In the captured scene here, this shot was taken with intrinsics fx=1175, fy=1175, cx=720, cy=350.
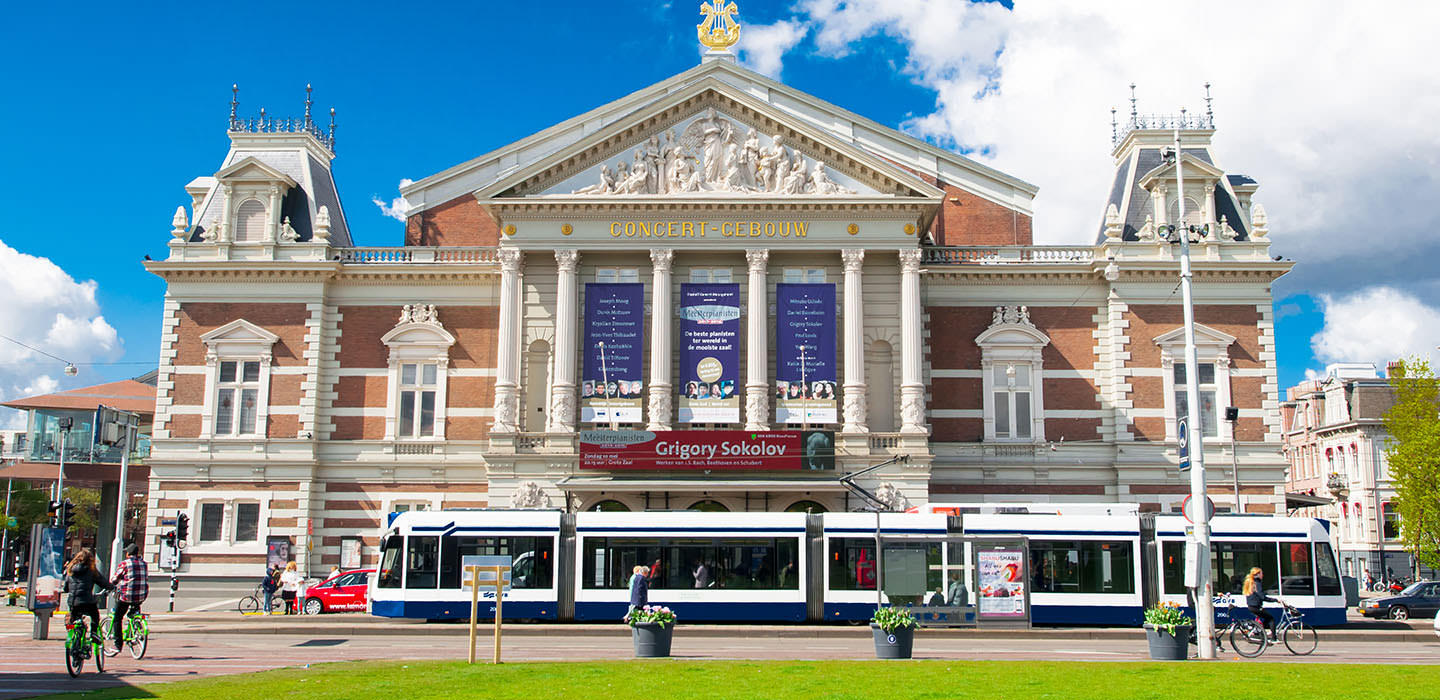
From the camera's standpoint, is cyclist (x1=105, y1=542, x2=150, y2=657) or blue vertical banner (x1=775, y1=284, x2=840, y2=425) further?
blue vertical banner (x1=775, y1=284, x2=840, y2=425)

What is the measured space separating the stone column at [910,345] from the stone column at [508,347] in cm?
1400

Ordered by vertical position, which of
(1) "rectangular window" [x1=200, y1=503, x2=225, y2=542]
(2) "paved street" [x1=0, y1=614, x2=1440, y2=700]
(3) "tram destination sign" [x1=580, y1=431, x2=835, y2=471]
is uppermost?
(3) "tram destination sign" [x1=580, y1=431, x2=835, y2=471]

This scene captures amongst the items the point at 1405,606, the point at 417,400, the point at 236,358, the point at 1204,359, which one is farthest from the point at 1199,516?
the point at 236,358

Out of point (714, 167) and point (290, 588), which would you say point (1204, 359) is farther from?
point (290, 588)

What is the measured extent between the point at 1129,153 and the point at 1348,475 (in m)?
41.6

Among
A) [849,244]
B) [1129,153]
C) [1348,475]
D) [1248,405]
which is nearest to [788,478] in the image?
[849,244]

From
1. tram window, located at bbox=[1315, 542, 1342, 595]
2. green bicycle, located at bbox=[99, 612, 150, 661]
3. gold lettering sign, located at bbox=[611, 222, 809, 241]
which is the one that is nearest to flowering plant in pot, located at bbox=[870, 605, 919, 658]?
green bicycle, located at bbox=[99, 612, 150, 661]

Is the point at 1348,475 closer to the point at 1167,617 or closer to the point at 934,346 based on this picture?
the point at 934,346

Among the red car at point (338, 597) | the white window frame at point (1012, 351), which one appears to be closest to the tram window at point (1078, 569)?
the white window frame at point (1012, 351)

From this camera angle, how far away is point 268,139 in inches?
1987

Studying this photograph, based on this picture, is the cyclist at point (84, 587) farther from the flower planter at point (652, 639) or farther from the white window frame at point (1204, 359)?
the white window frame at point (1204, 359)

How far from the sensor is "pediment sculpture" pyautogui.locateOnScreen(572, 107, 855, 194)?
43.7 m

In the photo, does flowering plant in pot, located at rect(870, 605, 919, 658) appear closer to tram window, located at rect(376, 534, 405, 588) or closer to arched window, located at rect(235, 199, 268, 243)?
tram window, located at rect(376, 534, 405, 588)

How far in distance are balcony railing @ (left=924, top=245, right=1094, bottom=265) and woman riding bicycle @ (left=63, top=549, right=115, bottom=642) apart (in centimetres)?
3306
